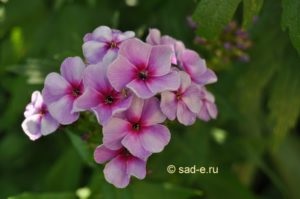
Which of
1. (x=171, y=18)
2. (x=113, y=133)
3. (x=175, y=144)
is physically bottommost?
(x=175, y=144)

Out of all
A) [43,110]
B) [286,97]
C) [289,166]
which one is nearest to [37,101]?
[43,110]

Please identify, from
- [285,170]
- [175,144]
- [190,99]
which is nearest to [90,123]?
[190,99]

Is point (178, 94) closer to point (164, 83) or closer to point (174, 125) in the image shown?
point (164, 83)

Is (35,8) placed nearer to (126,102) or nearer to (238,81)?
(238,81)

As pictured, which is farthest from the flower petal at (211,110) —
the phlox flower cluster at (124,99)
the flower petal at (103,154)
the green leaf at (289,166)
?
the green leaf at (289,166)

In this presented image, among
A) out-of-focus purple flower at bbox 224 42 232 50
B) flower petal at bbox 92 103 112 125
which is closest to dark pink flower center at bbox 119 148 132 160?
flower petal at bbox 92 103 112 125

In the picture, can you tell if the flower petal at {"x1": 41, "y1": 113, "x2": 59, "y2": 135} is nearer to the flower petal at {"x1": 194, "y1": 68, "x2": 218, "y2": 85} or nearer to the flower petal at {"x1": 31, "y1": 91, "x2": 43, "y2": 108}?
the flower petal at {"x1": 31, "y1": 91, "x2": 43, "y2": 108}
